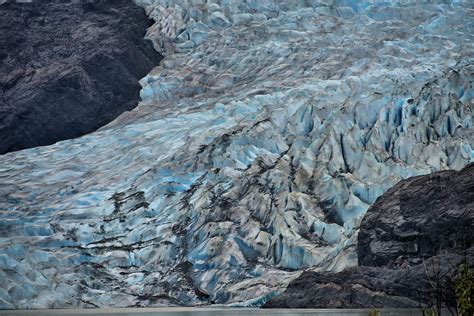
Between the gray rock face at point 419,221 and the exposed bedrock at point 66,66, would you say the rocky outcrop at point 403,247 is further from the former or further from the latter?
the exposed bedrock at point 66,66

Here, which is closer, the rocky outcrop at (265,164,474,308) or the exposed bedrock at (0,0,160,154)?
the rocky outcrop at (265,164,474,308)

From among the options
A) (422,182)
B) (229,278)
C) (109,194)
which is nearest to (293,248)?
(229,278)

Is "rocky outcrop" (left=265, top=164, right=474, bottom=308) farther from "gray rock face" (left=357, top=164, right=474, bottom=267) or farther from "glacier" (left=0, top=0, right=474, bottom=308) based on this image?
"glacier" (left=0, top=0, right=474, bottom=308)

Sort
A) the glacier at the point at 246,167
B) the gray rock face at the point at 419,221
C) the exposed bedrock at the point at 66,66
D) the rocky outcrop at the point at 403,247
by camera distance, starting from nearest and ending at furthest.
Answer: the rocky outcrop at the point at 403,247 < the gray rock face at the point at 419,221 < the glacier at the point at 246,167 < the exposed bedrock at the point at 66,66

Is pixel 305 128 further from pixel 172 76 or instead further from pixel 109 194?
pixel 172 76

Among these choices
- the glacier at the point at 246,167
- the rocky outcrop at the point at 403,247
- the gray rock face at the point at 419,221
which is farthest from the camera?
the glacier at the point at 246,167

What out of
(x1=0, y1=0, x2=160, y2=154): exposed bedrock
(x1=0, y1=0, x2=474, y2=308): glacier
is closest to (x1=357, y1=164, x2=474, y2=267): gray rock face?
(x1=0, y1=0, x2=474, y2=308): glacier

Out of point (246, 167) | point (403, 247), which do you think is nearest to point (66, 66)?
point (246, 167)

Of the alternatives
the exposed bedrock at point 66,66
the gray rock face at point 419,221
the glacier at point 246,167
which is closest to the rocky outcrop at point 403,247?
the gray rock face at point 419,221
